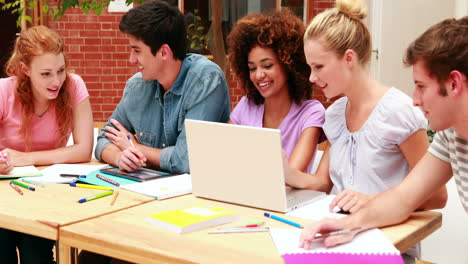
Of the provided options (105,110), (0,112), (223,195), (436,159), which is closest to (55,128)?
(0,112)

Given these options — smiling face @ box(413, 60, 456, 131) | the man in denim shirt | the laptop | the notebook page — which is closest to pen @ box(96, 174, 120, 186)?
the man in denim shirt

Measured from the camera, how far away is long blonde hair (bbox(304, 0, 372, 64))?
1810 mm

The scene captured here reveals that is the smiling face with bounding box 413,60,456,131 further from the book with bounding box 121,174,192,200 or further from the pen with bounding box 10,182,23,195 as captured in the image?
the pen with bounding box 10,182,23,195

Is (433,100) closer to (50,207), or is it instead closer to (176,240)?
(176,240)

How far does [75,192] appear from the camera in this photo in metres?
1.81

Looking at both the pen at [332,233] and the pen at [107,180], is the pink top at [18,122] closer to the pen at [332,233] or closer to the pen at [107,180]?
the pen at [107,180]

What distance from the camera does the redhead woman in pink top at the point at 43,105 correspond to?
230cm

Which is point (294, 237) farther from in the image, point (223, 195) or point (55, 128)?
point (55, 128)

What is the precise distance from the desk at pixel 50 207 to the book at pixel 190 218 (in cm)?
20

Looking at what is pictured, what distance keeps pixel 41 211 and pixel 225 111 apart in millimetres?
985

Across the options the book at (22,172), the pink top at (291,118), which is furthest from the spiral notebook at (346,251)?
the book at (22,172)

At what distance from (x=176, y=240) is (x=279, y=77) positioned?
991 millimetres

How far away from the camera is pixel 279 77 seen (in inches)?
85.0

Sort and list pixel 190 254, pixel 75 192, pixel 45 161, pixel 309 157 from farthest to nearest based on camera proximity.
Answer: pixel 45 161
pixel 309 157
pixel 75 192
pixel 190 254
